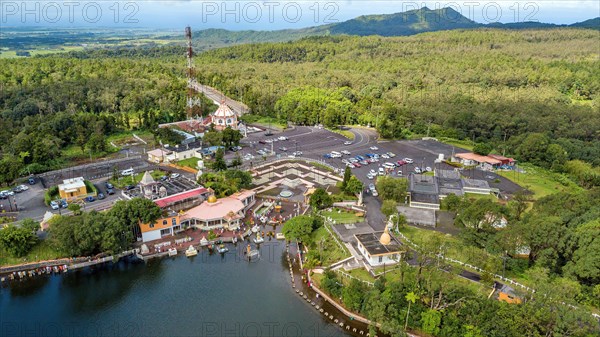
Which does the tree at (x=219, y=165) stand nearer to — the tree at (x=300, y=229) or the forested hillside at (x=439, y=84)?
the tree at (x=300, y=229)

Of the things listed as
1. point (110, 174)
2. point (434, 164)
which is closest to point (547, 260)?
point (434, 164)

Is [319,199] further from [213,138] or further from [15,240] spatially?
[15,240]

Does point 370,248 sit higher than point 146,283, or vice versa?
point 370,248

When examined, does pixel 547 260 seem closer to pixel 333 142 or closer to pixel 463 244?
pixel 463 244

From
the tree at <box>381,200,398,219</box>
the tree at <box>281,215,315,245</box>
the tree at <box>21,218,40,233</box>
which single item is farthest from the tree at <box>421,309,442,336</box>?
the tree at <box>21,218,40,233</box>

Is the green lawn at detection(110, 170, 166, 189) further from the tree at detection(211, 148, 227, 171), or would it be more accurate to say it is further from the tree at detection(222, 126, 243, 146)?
the tree at detection(222, 126, 243, 146)

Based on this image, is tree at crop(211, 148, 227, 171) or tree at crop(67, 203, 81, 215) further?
tree at crop(211, 148, 227, 171)

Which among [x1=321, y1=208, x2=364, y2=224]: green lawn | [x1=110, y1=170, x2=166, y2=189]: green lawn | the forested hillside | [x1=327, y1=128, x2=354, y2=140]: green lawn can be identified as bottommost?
[x1=321, y1=208, x2=364, y2=224]: green lawn
